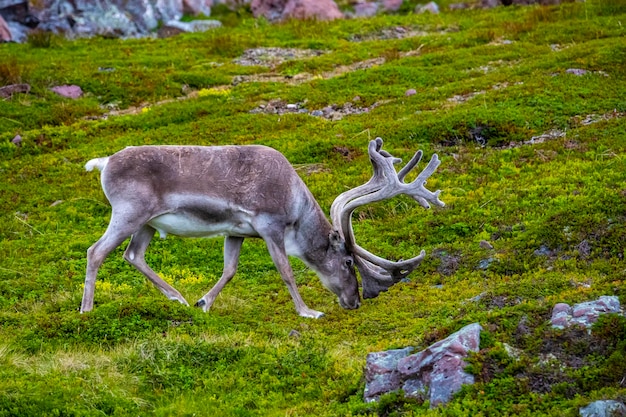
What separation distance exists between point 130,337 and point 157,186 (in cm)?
192

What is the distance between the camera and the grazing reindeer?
36.6 ft

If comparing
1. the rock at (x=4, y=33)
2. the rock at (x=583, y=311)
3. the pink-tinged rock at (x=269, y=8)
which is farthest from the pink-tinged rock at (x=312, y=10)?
the rock at (x=583, y=311)

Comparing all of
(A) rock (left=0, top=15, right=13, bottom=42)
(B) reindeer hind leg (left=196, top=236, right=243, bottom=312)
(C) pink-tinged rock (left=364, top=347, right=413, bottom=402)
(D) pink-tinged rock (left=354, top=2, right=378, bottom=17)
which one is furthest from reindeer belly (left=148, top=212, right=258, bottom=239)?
(D) pink-tinged rock (left=354, top=2, right=378, bottom=17)

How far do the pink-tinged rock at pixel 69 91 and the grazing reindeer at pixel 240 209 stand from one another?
1098cm

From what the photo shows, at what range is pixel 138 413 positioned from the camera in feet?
26.8

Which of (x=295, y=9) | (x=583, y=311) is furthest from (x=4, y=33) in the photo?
(x=583, y=311)

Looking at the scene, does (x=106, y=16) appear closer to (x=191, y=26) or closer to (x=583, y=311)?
(x=191, y=26)

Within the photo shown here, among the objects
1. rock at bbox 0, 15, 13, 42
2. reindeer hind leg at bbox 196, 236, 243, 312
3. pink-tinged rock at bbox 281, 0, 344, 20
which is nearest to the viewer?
reindeer hind leg at bbox 196, 236, 243, 312

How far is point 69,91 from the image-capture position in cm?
2225

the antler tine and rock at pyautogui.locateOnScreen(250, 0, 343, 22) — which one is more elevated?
the antler tine

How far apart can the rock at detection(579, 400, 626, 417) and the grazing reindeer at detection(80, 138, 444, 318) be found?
4307 millimetres

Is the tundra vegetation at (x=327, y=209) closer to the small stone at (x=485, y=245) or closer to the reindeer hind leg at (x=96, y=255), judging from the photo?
the small stone at (x=485, y=245)

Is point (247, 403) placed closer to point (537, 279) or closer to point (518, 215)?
point (537, 279)

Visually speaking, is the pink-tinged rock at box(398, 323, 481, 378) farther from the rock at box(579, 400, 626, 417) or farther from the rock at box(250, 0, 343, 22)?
the rock at box(250, 0, 343, 22)
